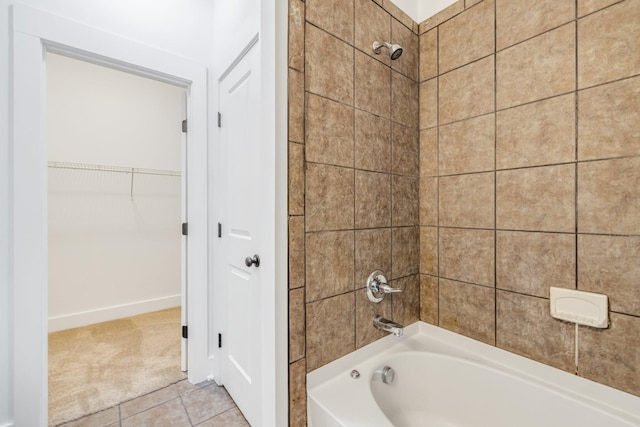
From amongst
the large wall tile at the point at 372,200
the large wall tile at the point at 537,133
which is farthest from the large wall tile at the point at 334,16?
the large wall tile at the point at 537,133

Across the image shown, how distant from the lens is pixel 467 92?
134 centimetres

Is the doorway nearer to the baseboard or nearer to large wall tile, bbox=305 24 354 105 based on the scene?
the baseboard

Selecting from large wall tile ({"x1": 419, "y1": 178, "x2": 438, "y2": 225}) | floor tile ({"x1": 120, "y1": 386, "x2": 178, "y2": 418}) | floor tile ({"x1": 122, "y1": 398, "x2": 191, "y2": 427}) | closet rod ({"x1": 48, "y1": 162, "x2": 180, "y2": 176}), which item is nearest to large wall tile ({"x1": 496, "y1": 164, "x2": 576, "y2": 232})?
large wall tile ({"x1": 419, "y1": 178, "x2": 438, "y2": 225})

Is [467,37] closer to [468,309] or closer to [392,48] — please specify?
[392,48]

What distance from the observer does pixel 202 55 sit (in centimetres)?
185

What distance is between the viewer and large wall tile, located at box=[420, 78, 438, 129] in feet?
4.83

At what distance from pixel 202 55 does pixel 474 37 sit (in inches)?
63.9

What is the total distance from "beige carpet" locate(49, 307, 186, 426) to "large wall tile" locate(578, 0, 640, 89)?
2655 millimetres

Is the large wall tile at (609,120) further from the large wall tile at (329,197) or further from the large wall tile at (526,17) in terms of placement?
the large wall tile at (329,197)

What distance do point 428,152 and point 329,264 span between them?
858 mm

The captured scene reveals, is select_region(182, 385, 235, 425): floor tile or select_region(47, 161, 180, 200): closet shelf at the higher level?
select_region(47, 161, 180, 200): closet shelf

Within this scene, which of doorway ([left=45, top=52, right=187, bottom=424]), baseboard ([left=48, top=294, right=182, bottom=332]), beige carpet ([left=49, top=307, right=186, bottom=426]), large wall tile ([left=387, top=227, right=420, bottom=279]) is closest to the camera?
large wall tile ([left=387, top=227, right=420, bottom=279])

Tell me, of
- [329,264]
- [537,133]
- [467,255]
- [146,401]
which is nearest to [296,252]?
[329,264]

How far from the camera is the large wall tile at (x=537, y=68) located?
105 centimetres
